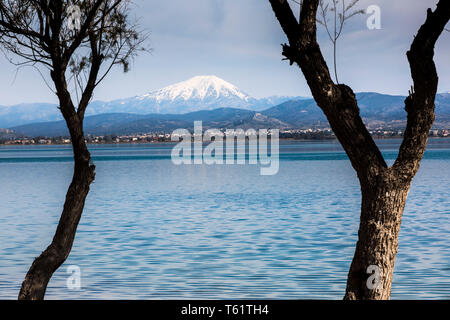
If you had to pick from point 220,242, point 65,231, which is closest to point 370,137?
point 65,231

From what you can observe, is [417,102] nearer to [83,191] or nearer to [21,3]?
[83,191]

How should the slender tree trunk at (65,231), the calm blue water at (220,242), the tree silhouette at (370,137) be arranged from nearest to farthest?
the tree silhouette at (370,137) → the slender tree trunk at (65,231) → the calm blue water at (220,242)

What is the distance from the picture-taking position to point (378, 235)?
716 centimetres

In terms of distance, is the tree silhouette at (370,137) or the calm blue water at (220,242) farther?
the calm blue water at (220,242)

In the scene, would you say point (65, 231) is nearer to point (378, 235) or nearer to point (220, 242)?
point (378, 235)

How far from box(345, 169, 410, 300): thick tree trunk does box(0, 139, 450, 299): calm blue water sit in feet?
19.7

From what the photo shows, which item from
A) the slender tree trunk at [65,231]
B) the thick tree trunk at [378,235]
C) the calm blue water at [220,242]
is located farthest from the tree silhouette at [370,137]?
the calm blue water at [220,242]

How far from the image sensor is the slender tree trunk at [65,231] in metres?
8.59

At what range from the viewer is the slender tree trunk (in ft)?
28.2

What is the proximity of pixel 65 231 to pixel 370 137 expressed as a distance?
408 cm

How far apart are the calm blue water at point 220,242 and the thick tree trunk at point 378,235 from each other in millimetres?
6011

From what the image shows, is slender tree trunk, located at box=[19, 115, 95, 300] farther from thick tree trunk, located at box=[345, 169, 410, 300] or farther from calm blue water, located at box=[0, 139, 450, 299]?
calm blue water, located at box=[0, 139, 450, 299]

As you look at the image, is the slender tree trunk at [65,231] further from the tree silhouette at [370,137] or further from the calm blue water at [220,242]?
the calm blue water at [220,242]

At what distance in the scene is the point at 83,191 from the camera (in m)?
8.74
